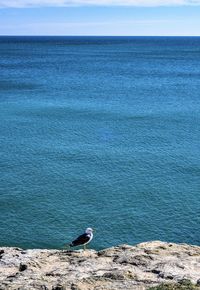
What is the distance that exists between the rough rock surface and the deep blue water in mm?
12265

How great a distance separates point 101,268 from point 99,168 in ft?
100

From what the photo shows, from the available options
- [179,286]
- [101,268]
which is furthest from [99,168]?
[179,286]

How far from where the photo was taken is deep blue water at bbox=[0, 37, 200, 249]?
37219 mm

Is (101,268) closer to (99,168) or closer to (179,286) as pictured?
(179,286)

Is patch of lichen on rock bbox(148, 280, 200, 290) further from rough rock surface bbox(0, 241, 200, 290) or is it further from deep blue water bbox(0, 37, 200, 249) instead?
deep blue water bbox(0, 37, 200, 249)

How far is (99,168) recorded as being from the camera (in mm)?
50469

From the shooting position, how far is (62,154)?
5469 centimetres

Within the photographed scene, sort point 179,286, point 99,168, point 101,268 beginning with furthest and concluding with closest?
1. point 99,168
2. point 101,268
3. point 179,286

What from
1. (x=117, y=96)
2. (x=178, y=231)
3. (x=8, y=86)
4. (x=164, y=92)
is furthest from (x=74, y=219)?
(x=8, y=86)

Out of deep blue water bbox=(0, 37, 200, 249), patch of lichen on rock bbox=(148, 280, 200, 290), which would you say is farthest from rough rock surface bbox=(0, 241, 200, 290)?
deep blue water bbox=(0, 37, 200, 249)

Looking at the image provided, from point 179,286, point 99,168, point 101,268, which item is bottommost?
point 99,168

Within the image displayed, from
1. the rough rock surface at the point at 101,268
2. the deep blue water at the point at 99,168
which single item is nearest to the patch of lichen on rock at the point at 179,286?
the rough rock surface at the point at 101,268

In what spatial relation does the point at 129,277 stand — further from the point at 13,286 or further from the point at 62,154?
the point at 62,154

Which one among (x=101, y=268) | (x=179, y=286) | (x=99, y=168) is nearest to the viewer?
(x=179, y=286)
